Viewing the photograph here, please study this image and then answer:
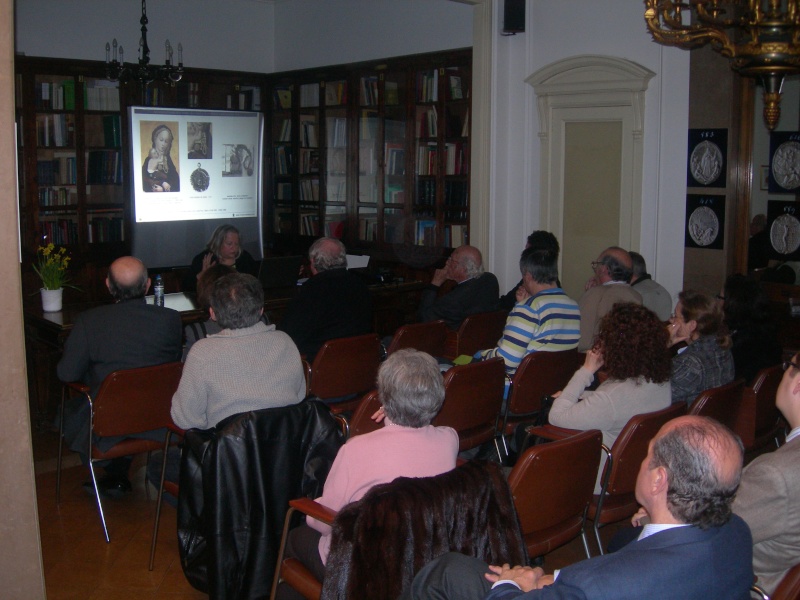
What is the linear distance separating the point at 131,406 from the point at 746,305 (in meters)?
3.15

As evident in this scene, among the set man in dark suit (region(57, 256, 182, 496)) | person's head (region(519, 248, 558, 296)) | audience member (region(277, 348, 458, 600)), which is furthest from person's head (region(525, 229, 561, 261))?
audience member (region(277, 348, 458, 600))

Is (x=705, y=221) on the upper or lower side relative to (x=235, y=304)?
upper

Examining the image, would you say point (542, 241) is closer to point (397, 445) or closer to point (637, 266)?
point (637, 266)

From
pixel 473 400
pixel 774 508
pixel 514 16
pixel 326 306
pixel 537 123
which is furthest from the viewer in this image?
pixel 537 123

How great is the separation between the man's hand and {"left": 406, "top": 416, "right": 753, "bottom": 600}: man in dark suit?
84mm

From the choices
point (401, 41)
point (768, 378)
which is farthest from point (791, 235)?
point (401, 41)

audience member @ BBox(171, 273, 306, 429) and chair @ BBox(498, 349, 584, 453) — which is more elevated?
audience member @ BBox(171, 273, 306, 429)

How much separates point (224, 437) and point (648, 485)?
5.27 ft

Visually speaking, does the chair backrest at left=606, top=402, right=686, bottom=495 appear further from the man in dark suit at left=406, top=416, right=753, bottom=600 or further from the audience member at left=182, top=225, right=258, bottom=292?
the audience member at left=182, top=225, right=258, bottom=292

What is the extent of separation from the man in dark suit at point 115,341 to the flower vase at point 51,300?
4.42 ft

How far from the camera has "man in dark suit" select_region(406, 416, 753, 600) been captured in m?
1.87

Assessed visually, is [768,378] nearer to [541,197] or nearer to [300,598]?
[300,598]

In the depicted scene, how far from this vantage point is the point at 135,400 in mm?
3842

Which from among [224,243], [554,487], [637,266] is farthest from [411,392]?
[224,243]
